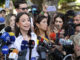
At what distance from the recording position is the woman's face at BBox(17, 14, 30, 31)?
3.03 meters

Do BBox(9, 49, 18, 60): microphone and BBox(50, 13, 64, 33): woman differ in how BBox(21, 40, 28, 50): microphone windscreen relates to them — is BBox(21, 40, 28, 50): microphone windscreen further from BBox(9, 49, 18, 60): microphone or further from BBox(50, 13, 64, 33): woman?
BBox(50, 13, 64, 33): woman

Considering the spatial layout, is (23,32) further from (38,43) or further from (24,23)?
(38,43)

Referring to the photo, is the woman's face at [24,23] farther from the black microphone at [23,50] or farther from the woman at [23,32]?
the black microphone at [23,50]

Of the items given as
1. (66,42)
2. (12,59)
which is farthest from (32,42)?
(66,42)

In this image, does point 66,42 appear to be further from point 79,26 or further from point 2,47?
point 2,47

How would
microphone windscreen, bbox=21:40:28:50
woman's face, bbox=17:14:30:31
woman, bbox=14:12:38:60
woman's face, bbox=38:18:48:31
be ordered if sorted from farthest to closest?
1. woman's face, bbox=38:18:48:31
2. woman's face, bbox=17:14:30:31
3. woman, bbox=14:12:38:60
4. microphone windscreen, bbox=21:40:28:50

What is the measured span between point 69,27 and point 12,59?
1.45 m

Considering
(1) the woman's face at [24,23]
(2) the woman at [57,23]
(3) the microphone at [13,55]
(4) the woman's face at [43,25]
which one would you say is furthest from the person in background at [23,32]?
(2) the woman at [57,23]

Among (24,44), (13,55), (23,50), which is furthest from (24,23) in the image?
(13,55)

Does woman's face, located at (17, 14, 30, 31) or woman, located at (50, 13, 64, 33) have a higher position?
woman's face, located at (17, 14, 30, 31)

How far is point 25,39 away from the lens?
2.99 meters

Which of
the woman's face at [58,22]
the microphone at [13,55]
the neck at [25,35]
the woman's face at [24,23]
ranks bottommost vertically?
the microphone at [13,55]

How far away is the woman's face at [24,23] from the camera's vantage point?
303 centimetres

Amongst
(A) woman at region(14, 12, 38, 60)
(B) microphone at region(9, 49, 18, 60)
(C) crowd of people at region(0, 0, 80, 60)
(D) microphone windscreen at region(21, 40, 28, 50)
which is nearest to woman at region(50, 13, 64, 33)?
(C) crowd of people at region(0, 0, 80, 60)
